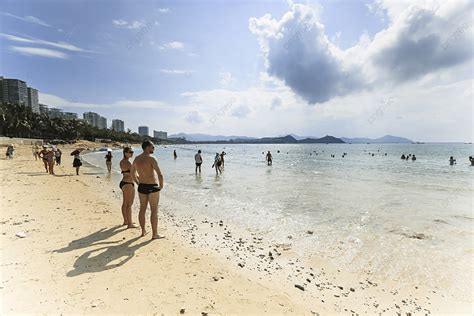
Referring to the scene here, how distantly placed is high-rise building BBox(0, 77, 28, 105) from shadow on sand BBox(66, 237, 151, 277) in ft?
557

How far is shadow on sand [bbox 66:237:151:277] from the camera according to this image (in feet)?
15.0

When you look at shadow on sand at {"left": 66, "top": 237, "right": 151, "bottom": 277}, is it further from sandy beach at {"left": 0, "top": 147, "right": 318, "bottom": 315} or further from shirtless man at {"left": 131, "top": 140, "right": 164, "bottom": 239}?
shirtless man at {"left": 131, "top": 140, "right": 164, "bottom": 239}

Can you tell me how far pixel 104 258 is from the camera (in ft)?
16.5

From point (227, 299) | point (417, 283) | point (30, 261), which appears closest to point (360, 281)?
point (417, 283)

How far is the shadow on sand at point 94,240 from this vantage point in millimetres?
5504

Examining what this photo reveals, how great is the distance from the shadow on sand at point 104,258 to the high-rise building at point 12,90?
16981 cm

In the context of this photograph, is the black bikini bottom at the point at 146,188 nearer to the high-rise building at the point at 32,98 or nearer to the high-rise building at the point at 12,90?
the high-rise building at the point at 12,90

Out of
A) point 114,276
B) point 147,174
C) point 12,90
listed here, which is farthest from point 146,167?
point 12,90

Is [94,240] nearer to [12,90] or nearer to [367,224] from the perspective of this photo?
[367,224]

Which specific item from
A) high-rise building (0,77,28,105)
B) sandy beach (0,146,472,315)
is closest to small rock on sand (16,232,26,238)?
sandy beach (0,146,472,315)

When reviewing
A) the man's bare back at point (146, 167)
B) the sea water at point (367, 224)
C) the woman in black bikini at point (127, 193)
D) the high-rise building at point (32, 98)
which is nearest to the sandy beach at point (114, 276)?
the woman in black bikini at point (127, 193)

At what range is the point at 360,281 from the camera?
4883 millimetres

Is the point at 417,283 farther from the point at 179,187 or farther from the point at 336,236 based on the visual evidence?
the point at 179,187

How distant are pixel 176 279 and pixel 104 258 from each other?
5.55ft
